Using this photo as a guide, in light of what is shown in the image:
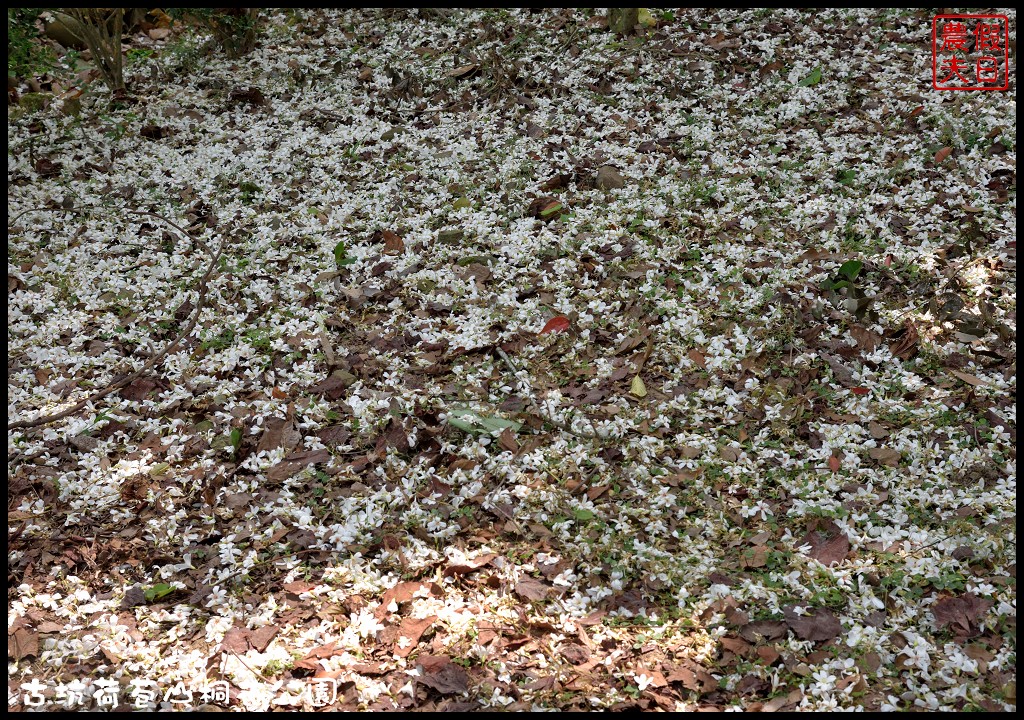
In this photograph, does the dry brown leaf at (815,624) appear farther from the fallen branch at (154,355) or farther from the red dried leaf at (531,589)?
the fallen branch at (154,355)

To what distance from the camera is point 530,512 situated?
3.78 metres

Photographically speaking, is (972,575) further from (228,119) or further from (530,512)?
(228,119)

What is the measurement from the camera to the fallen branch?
14.1ft

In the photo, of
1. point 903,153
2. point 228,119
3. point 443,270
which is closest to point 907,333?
point 903,153

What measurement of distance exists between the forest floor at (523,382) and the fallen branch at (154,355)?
32mm

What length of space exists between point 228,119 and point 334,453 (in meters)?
4.39

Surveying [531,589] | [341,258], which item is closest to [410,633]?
[531,589]

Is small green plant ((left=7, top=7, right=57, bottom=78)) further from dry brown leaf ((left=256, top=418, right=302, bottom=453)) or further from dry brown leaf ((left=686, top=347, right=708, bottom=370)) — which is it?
dry brown leaf ((left=686, top=347, right=708, bottom=370))

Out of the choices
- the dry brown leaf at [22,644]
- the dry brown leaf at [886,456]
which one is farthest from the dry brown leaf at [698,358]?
the dry brown leaf at [22,644]

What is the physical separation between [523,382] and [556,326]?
53cm

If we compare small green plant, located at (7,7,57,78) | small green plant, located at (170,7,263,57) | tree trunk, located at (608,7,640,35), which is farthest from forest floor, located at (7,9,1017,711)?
small green plant, located at (7,7,57,78)

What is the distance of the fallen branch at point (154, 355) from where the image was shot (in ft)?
14.1

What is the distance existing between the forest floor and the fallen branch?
32 mm

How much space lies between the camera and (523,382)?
14.9ft
